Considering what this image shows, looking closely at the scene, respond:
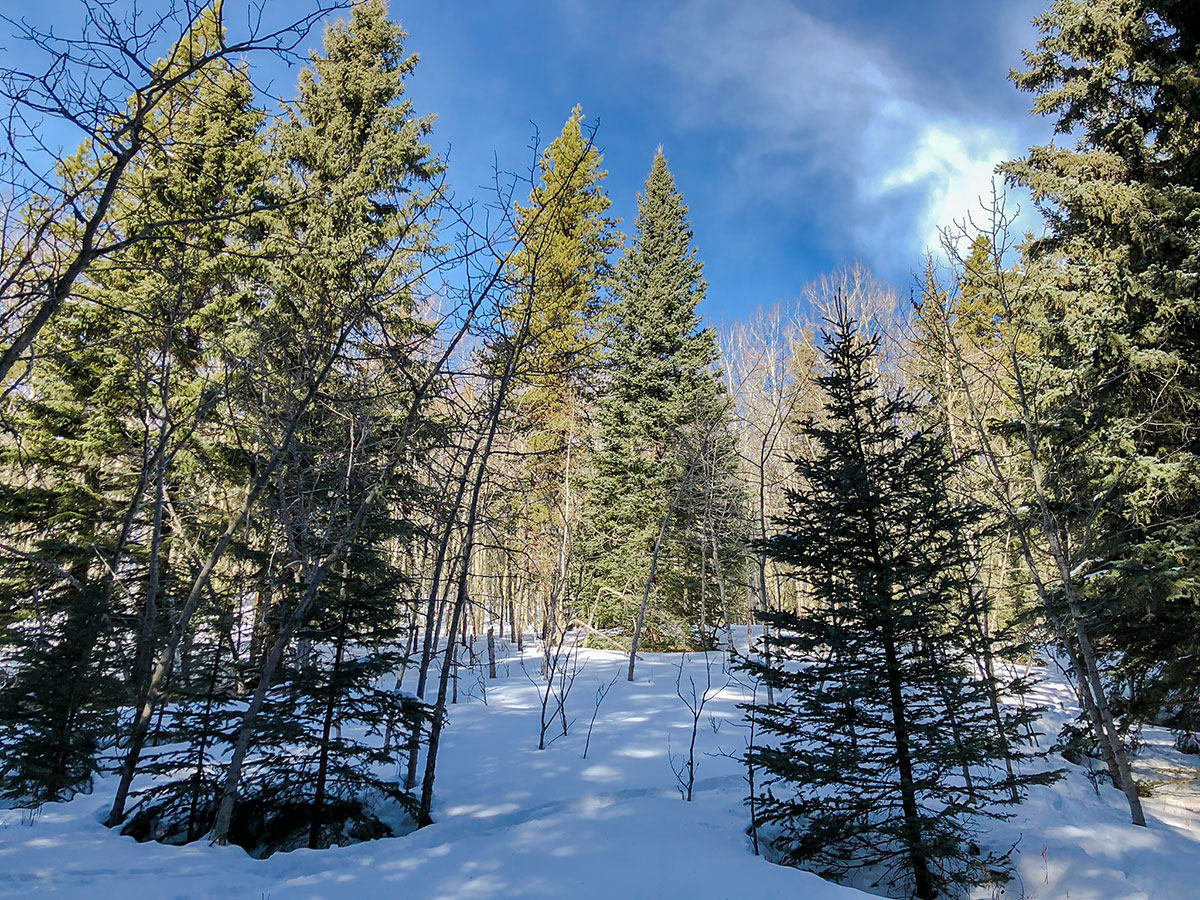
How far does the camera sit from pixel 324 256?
1014cm

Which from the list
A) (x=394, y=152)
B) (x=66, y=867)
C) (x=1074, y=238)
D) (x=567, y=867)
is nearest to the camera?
(x=66, y=867)

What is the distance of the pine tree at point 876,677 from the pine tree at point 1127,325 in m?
2.70

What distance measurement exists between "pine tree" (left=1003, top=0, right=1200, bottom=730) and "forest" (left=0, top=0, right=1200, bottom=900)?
5cm

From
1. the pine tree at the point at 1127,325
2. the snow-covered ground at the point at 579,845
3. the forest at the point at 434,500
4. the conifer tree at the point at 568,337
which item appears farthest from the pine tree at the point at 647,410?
the pine tree at the point at 1127,325

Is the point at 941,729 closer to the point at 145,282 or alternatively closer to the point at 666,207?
the point at 145,282

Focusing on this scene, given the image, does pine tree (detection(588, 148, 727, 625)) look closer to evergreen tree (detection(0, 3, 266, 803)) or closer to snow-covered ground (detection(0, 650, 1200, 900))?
snow-covered ground (detection(0, 650, 1200, 900))

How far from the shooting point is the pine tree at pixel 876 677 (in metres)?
5.03

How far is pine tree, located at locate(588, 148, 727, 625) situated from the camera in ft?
49.3

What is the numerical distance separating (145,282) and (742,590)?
16.8 m

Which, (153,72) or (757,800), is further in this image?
(757,800)

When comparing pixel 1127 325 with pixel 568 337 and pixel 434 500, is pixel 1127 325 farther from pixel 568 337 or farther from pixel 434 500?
pixel 568 337

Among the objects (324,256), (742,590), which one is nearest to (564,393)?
(324,256)

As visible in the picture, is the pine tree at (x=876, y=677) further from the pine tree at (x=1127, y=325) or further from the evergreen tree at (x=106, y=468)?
the evergreen tree at (x=106, y=468)

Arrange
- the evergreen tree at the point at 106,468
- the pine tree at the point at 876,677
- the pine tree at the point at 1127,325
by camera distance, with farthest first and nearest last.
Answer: the pine tree at the point at 1127,325
the evergreen tree at the point at 106,468
the pine tree at the point at 876,677
